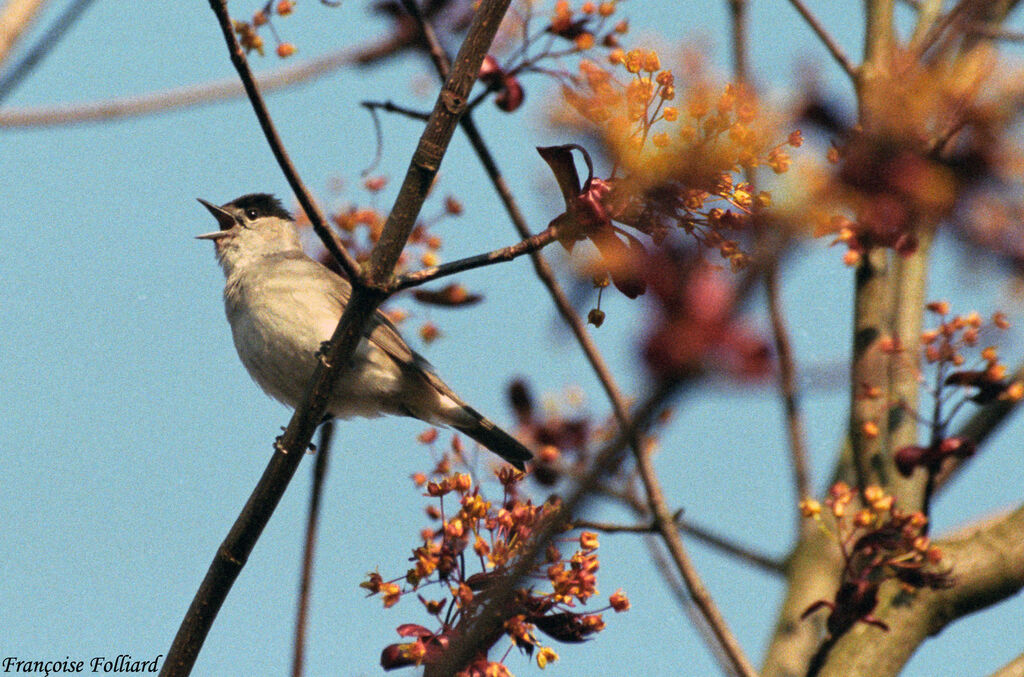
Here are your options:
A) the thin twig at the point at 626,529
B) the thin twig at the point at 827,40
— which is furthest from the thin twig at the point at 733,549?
the thin twig at the point at 827,40

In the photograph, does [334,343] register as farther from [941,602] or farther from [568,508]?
[941,602]

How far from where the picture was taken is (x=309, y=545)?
4238 mm

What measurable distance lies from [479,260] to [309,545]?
173cm

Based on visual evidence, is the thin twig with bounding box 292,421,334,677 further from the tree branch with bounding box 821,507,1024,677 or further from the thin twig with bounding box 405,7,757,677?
the tree branch with bounding box 821,507,1024,677

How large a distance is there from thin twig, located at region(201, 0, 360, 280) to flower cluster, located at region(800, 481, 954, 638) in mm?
1872

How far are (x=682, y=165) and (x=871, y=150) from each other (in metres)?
0.29

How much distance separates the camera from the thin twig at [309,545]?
386cm

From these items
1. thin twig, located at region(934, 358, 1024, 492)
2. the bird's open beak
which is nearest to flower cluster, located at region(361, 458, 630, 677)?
thin twig, located at region(934, 358, 1024, 492)

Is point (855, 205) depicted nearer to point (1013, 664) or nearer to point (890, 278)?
point (1013, 664)

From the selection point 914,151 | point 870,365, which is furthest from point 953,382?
point 914,151

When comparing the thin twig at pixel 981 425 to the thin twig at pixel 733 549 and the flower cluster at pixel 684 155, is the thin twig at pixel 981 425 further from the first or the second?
the flower cluster at pixel 684 155

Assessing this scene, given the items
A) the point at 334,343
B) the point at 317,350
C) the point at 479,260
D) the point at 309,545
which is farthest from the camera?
the point at 317,350

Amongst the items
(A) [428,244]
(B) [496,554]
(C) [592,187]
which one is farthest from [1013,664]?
(A) [428,244]

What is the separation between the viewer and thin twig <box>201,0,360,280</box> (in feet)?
9.66
